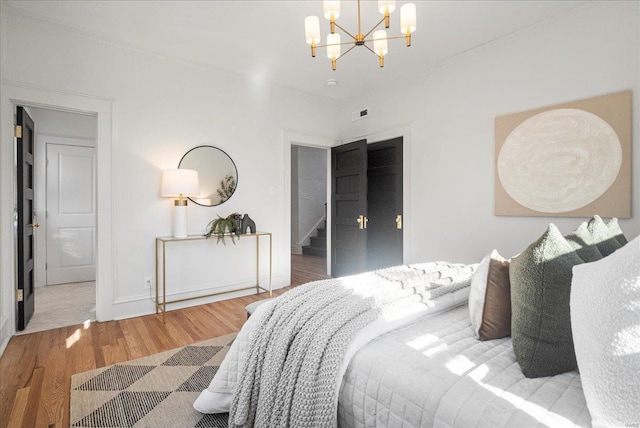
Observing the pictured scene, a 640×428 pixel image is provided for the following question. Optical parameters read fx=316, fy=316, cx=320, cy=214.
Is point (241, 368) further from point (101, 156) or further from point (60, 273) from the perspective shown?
point (60, 273)

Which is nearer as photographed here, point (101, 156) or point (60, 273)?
point (101, 156)

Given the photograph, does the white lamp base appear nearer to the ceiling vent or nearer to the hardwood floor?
the hardwood floor

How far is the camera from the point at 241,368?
1.40 metres

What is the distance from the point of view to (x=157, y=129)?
3285 millimetres

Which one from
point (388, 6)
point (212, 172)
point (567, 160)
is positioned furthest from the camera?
point (212, 172)

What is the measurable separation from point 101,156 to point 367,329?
9.94 ft

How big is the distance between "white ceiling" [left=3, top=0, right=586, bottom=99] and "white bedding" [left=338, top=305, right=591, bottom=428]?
8.38ft

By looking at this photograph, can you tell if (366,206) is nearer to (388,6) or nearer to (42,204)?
(388,6)

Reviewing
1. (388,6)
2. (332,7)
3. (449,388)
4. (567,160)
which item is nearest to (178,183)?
(332,7)

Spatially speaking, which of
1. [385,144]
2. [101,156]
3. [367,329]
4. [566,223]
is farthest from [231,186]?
[566,223]

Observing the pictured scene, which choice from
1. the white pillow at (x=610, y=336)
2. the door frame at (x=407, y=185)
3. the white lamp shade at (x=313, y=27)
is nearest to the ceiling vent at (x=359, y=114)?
the door frame at (x=407, y=185)

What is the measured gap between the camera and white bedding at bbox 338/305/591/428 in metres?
0.82

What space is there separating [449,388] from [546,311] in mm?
394

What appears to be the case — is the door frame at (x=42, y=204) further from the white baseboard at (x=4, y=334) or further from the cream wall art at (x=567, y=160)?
the cream wall art at (x=567, y=160)
